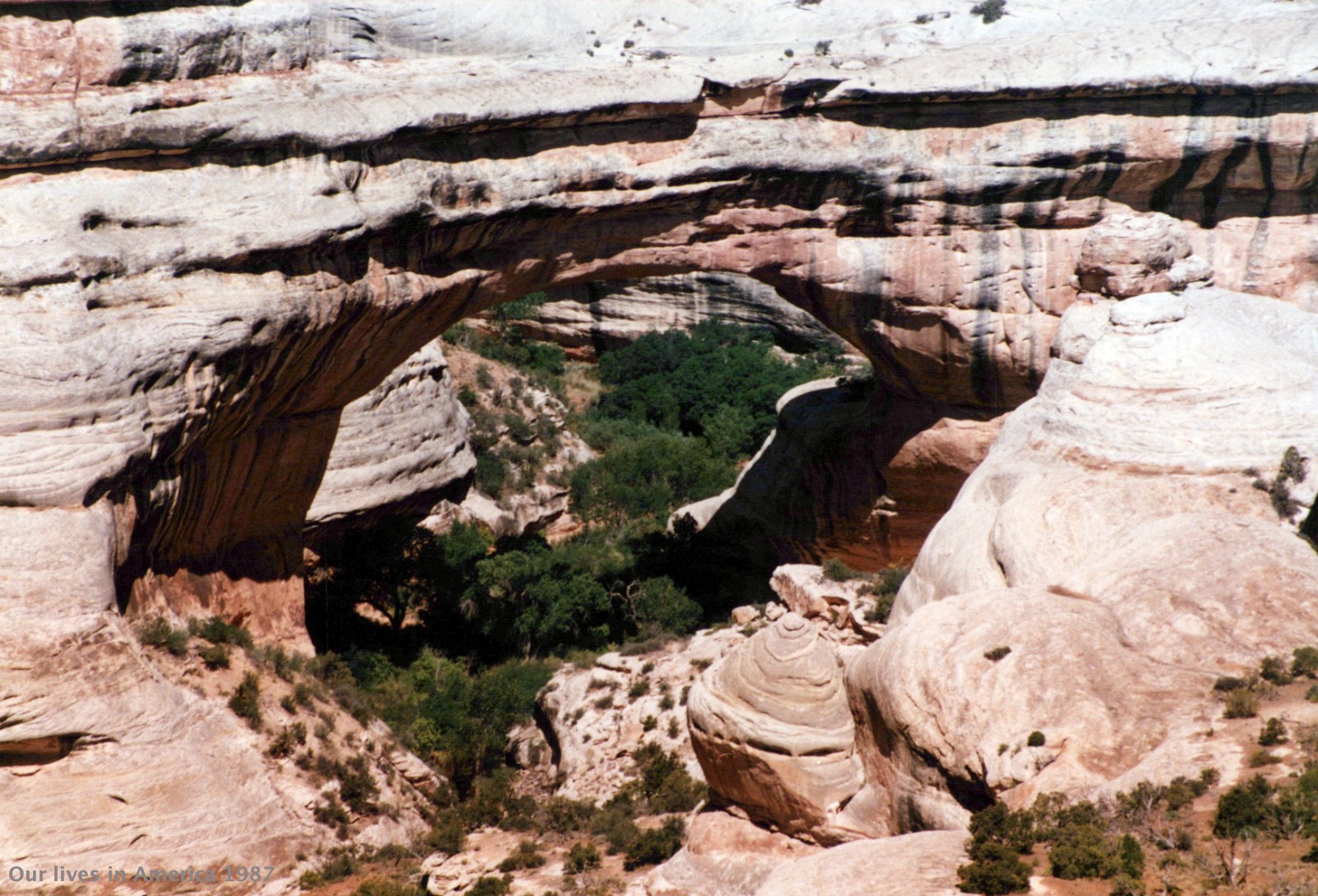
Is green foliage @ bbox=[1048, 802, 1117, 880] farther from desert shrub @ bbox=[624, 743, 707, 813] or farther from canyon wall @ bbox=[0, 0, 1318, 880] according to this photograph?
desert shrub @ bbox=[624, 743, 707, 813]

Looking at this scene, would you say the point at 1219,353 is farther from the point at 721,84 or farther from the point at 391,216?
the point at 391,216

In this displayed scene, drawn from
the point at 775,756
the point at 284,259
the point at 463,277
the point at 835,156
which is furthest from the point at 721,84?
the point at 775,756

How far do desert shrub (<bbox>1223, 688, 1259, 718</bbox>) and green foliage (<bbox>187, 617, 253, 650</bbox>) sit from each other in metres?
13.6

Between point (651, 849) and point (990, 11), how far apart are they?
16.6 meters

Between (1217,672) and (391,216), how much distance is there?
41.6ft

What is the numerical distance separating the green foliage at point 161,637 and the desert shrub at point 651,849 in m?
6.66

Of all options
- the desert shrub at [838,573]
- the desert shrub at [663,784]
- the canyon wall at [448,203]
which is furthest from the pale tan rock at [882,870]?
the desert shrub at [838,573]

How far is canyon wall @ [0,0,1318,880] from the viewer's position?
1591cm

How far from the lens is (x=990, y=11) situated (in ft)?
80.7

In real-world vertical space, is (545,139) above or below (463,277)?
above

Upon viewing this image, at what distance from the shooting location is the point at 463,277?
836 inches

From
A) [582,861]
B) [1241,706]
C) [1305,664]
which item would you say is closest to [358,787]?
[582,861]

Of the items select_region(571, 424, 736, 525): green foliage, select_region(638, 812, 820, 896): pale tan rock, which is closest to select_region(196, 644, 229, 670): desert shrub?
select_region(638, 812, 820, 896): pale tan rock

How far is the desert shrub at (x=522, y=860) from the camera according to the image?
56.5 ft
